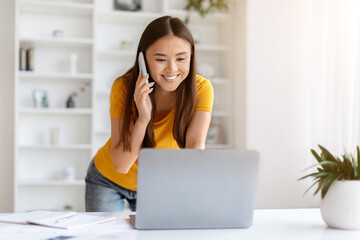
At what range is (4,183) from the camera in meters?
4.11

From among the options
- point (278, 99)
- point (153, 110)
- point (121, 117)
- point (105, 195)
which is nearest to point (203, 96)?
point (153, 110)

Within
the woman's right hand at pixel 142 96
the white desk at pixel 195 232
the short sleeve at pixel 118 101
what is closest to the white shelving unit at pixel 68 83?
the short sleeve at pixel 118 101

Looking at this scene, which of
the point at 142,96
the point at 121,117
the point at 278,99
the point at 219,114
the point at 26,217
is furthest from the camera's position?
the point at 219,114

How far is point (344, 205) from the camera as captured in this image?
3.86 ft

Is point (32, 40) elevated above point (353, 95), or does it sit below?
above

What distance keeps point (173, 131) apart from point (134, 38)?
2775 mm

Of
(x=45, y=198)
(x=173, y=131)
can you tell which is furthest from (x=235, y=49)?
(x=173, y=131)

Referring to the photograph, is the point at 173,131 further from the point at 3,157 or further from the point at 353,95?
the point at 3,157

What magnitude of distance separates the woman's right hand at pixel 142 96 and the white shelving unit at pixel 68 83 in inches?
97.7

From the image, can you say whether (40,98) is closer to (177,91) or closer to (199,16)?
(199,16)

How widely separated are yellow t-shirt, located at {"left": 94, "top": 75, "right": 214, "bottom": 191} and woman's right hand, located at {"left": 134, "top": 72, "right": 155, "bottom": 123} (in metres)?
0.12

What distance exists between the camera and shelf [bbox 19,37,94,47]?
3.94m

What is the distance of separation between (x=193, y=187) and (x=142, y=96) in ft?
1.78

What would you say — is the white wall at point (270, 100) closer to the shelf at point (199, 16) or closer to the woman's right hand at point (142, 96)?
the shelf at point (199, 16)
